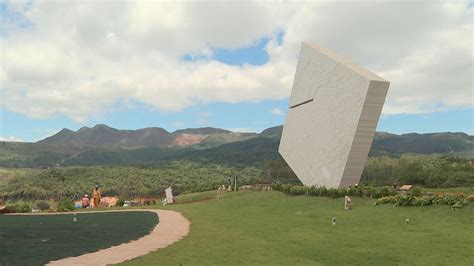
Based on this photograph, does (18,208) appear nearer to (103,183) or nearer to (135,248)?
(135,248)

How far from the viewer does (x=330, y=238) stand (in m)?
13.9

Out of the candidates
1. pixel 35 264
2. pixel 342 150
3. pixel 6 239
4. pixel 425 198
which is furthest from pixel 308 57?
pixel 35 264

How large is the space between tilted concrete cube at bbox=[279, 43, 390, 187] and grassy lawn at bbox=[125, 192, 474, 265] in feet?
12.6

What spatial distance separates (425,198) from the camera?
19.9 m

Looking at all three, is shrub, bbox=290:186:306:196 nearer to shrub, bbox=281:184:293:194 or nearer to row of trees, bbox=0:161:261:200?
shrub, bbox=281:184:293:194

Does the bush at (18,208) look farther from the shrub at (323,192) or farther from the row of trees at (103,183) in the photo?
the row of trees at (103,183)

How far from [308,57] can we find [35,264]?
85.4ft

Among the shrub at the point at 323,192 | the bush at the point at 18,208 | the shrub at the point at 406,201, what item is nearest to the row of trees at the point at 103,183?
the bush at the point at 18,208

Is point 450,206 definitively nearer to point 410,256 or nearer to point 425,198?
point 425,198

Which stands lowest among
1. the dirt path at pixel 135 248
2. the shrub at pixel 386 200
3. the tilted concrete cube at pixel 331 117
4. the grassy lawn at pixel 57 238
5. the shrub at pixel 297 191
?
the grassy lawn at pixel 57 238

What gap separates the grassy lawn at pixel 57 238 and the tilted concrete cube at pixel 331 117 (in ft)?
40.7

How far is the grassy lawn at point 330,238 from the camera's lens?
35.1 ft

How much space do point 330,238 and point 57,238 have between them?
29.9 feet

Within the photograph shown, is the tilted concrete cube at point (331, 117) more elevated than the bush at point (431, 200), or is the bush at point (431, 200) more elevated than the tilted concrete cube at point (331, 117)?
the tilted concrete cube at point (331, 117)
